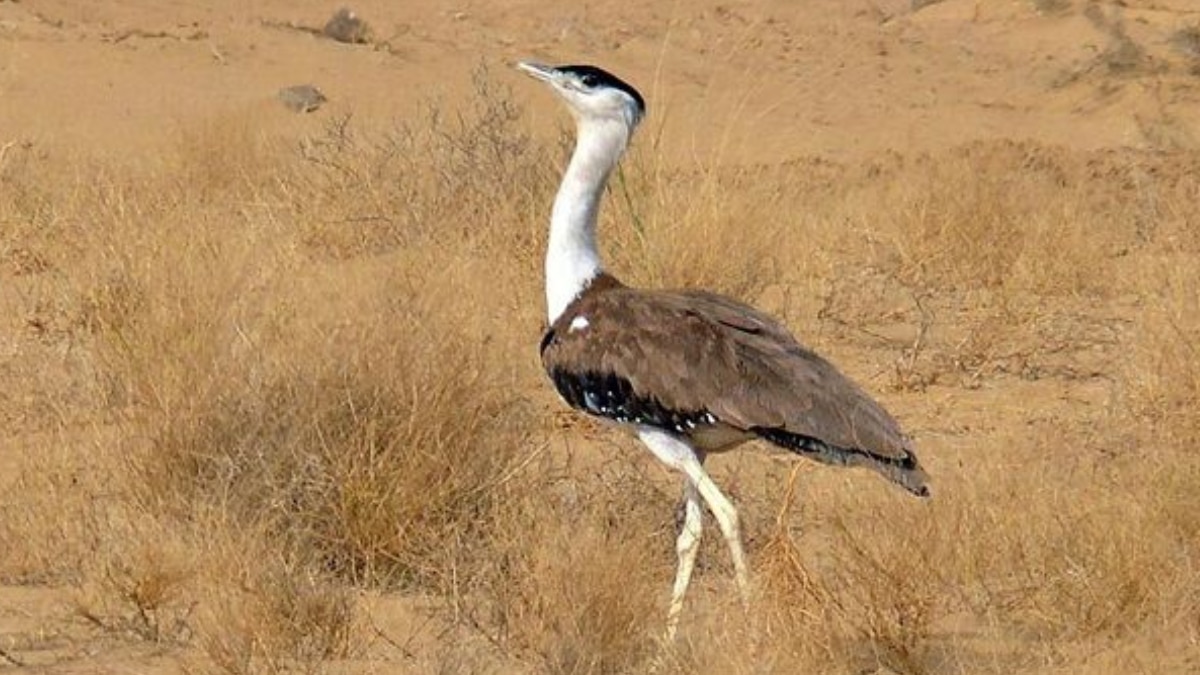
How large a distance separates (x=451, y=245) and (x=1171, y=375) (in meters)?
3.10

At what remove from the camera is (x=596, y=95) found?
600 cm

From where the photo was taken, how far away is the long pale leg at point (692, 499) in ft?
18.1

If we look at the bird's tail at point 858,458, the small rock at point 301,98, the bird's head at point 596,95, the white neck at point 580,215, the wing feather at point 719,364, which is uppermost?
the bird's head at point 596,95

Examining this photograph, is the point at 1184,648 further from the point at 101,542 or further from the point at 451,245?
the point at 451,245

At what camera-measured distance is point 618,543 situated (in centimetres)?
560

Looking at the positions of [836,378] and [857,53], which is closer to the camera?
[836,378]

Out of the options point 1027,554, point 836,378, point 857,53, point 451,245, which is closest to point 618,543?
point 836,378

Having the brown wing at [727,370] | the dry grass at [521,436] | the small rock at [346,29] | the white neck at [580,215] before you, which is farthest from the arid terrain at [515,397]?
the small rock at [346,29]

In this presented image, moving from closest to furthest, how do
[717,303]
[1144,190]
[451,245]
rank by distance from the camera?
[717,303] → [451,245] → [1144,190]

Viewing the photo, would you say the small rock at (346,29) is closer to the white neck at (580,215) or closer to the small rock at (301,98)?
the small rock at (301,98)

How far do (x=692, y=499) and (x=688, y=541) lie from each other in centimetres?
11

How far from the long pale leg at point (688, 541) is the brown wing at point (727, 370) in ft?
0.91

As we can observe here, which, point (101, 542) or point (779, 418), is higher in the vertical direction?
point (779, 418)

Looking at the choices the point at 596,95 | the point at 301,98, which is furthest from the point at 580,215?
the point at 301,98
